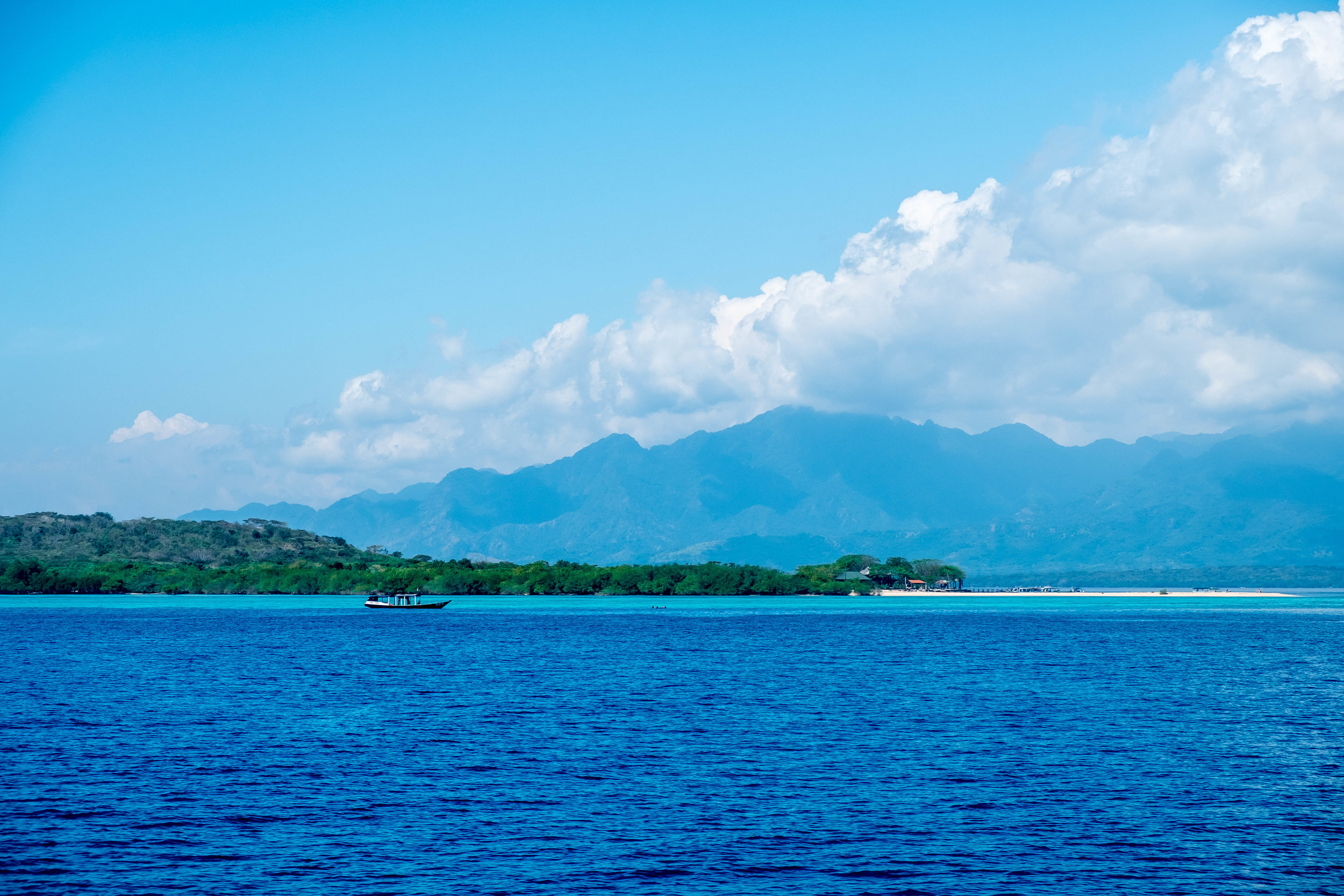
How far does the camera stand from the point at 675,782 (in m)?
53.0

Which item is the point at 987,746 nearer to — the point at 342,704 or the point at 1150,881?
the point at 1150,881

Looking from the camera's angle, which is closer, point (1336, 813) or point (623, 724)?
point (1336, 813)

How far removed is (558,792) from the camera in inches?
2007

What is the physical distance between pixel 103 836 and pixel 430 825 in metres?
11.7

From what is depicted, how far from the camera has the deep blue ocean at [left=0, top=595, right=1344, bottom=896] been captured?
38.9m

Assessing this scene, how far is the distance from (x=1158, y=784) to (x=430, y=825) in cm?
3097

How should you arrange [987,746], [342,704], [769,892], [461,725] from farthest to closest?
[342,704] < [461,725] < [987,746] < [769,892]

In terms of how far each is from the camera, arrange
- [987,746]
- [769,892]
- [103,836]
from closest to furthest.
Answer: [769,892] → [103,836] → [987,746]

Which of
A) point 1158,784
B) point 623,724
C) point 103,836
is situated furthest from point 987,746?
point 103,836

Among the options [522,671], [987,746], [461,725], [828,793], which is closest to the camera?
[828,793]

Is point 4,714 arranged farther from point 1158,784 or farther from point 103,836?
point 1158,784

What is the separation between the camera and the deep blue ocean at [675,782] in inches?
1531

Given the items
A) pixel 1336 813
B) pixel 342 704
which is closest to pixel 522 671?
pixel 342 704

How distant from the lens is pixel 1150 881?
37562 millimetres
